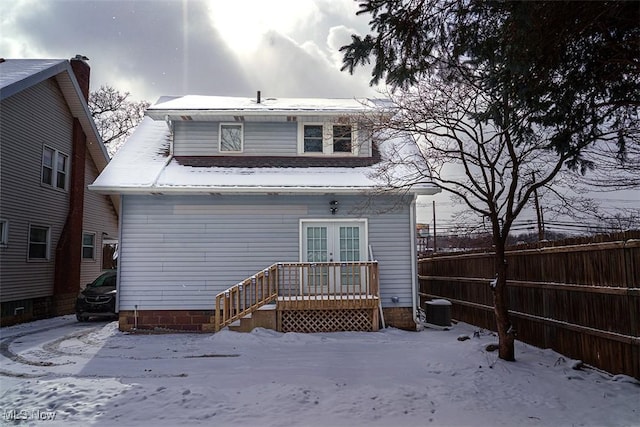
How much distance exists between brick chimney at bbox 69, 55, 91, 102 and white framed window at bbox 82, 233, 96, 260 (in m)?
4.86

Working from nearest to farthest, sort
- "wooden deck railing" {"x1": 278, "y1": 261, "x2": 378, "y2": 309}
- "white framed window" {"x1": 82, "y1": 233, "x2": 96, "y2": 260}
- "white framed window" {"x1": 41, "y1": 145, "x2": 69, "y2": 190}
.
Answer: "wooden deck railing" {"x1": 278, "y1": 261, "x2": 378, "y2": 309} < "white framed window" {"x1": 41, "y1": 145, "x2": 69, "y2": 190} < "white framed window" {"x1": 82, "y1": 233, "x2": 96, "y2": 260}

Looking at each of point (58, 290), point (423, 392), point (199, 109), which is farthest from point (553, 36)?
point (58, 290)

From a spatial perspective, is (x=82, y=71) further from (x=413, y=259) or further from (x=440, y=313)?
(x=440, y=313)

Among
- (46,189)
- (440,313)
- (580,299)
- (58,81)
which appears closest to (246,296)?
(440,313)

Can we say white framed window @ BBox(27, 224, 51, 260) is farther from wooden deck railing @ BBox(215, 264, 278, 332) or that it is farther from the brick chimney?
wooden deck railing @ BBox(215, 264, 278, 332)

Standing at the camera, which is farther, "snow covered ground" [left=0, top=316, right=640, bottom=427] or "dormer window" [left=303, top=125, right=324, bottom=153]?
"dormer window" [left=303, top=125, right=324, bottom=153]

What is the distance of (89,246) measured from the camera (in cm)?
1611

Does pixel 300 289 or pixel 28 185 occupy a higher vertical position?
pixel 28 185

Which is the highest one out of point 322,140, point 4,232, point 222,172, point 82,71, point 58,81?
point 82,71

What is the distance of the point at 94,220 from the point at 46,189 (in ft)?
10.5

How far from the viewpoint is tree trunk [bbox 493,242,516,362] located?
6.61m

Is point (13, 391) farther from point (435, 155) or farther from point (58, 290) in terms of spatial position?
point (58, 290)

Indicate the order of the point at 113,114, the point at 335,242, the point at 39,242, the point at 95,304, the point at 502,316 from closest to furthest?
the point at 502,316 → the point at 335,242 → the point at 95,304 → the point at 39,242 → the point at 113,114

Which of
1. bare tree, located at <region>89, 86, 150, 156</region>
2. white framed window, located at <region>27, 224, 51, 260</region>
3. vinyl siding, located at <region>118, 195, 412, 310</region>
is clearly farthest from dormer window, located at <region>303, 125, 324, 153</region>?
bare tree, located at <region>89, 86, 150, 156</region>
